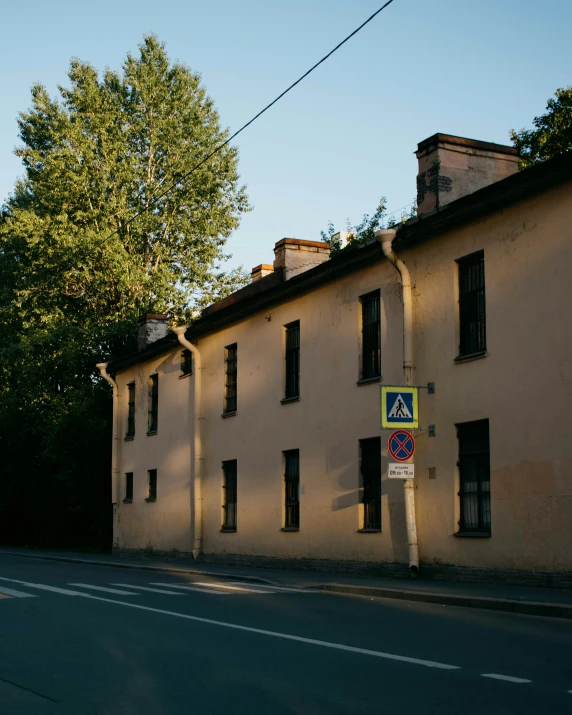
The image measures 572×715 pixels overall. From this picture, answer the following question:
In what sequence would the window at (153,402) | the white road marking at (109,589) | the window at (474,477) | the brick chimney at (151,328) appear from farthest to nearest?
A: 1. the brick chimney at (151,328)
2. the window at (153,402)
3. the window at (474,477)
4. the white road marking at (109,589)

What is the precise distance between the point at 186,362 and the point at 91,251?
8824 mm

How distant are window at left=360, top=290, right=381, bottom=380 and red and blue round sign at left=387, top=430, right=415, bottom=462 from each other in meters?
2.71

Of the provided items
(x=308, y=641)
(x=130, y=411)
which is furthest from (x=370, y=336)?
(x=130, y=411)

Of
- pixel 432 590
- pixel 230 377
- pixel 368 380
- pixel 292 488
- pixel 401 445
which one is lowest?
pixel 432 590

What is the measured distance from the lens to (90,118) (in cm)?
3841

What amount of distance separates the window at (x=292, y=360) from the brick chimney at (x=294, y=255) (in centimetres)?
310

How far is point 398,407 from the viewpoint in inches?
650

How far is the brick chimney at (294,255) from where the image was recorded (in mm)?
25375

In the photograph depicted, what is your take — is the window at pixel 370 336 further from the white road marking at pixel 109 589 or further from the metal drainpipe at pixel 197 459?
the metal drainpipe at pixel 197 459

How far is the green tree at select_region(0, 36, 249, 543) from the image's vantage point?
116 ft

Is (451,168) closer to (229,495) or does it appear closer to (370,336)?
(370,336)

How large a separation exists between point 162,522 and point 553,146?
52.5 ft

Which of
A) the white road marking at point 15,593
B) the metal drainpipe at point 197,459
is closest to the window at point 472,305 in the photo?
the white road marking at point 15,593

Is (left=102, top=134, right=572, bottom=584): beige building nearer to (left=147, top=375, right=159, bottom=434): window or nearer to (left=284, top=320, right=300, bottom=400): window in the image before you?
(left=284, top=320, right=300, bottom=400): window
